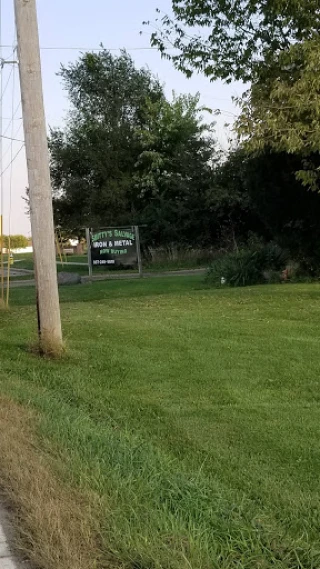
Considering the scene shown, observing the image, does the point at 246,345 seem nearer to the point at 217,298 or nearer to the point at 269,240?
the point at 217,298

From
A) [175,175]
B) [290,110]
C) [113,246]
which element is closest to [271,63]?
[290,110]

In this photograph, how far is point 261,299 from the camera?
14594 mm

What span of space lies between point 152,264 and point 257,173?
54.1 ft

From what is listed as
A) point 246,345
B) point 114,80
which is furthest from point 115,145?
point 246,345

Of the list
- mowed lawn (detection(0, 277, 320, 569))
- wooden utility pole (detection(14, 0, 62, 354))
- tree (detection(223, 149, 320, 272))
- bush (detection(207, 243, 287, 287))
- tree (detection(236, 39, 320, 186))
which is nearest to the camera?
mowed lawn (detection(0, 277, 320, 569))

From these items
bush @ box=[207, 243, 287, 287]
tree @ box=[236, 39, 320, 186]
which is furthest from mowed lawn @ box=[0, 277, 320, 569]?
bush @ box=[207, 243, 287, 287]

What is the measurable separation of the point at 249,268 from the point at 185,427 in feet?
53.7

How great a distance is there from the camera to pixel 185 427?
6574 millimetres

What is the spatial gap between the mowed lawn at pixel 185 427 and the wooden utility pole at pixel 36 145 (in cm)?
97

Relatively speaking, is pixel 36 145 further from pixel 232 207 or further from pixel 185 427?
pixel 232 207

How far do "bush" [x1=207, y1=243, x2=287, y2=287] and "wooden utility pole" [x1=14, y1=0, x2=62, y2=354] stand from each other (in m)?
12.9

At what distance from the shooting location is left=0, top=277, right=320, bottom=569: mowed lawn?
3.66 meters

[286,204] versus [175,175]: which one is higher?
[175,175]

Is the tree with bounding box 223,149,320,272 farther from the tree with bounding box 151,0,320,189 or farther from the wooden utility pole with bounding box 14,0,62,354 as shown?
the wooden utility pole with bounding box 14,0,62,354
